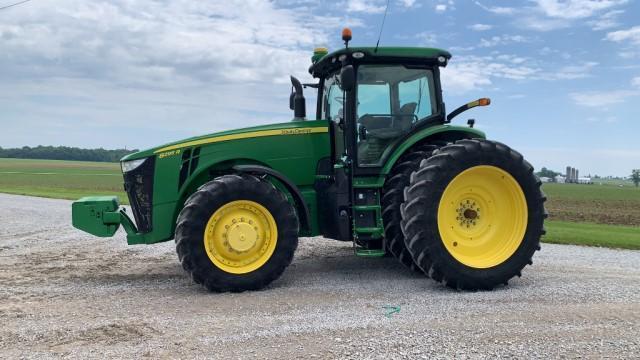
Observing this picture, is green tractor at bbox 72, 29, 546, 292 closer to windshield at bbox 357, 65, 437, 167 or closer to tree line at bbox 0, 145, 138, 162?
windshield at bbox 357, 65, 437, 167

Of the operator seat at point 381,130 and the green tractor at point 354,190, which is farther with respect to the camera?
the operator seat at point 381,130

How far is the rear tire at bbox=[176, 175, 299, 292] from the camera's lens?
18.4ft

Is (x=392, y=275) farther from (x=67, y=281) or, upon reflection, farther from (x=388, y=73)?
(x=67, y=281)

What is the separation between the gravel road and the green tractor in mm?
429

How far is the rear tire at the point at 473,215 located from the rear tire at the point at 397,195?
33cm

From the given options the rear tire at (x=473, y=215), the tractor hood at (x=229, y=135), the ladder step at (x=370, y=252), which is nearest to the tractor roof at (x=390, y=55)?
the tractor hood at (x=229, y=135)

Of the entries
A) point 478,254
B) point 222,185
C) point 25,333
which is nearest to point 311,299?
point 222,185

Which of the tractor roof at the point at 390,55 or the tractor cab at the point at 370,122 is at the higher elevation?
the tractor roof at the point at 390,55

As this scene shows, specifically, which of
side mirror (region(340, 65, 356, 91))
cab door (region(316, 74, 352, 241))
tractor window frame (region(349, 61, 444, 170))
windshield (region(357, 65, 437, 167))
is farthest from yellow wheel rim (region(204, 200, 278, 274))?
side mirror (region(340, 65, 356, 91))

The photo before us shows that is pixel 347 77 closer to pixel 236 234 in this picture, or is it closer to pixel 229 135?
pixel 229 135

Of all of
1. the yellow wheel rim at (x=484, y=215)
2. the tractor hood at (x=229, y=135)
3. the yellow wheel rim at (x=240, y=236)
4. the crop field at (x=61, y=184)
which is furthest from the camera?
the crop field at (x=61, y=184)

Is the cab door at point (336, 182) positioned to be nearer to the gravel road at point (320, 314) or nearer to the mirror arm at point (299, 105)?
the mirror arm at point (299, 105)

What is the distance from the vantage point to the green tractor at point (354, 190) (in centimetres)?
575

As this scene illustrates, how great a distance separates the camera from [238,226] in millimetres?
5758
